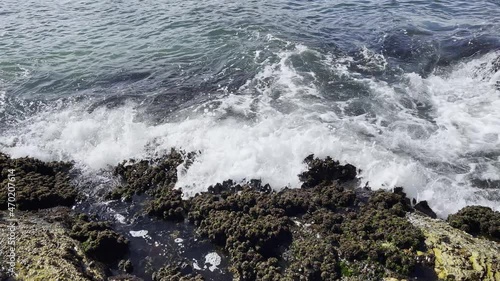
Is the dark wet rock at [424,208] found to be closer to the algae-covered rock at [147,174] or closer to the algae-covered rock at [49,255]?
the algae-covered rock at [147,174]

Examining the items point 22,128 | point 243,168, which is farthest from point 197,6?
point 243,168

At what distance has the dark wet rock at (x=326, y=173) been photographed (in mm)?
18172

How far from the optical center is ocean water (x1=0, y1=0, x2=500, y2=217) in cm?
1917

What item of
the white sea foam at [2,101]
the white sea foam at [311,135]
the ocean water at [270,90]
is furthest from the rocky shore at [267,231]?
the white sea foam at [2,101]

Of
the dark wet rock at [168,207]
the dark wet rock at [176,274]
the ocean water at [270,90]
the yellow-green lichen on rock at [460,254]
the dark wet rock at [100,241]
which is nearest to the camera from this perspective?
the yellow-green lichen on rock at [460,254]

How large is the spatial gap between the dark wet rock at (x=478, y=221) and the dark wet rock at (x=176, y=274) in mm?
9604

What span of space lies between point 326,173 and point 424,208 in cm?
430

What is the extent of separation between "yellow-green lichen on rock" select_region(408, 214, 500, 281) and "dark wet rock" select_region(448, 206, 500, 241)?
42 centimetres

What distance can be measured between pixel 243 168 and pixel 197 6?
24.1 meters

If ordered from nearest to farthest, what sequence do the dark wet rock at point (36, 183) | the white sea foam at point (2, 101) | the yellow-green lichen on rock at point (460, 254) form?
the yellow-green lichen on rock at point (460, 254) < the dark wet rock at point (36, 183) < the white sea foam at point (2, 101)

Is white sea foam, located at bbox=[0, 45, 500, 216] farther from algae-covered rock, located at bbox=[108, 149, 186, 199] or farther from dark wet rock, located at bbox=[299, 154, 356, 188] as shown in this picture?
algae-covered rock, located at bbox=[108, 149, 186, 199]

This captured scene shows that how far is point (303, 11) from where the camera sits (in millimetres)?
36125

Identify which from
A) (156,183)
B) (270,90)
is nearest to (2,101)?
(156,183)

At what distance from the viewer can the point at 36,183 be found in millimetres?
18734
